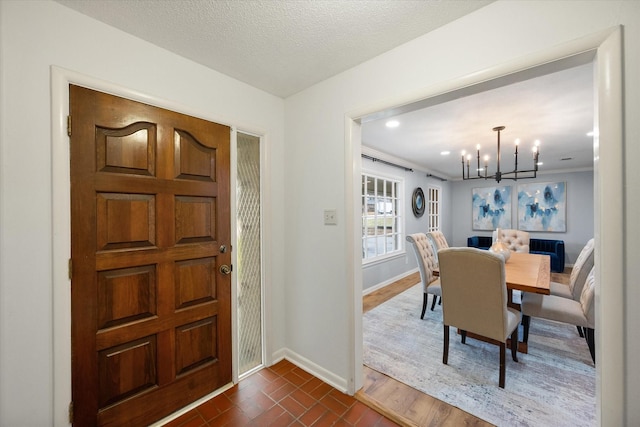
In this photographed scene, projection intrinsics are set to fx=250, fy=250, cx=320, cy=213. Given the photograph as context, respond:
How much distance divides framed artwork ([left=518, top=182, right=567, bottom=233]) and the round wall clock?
9.15 feet

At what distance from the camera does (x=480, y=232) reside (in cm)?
700

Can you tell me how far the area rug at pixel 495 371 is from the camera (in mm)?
1635

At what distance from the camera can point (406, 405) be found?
1.68 m

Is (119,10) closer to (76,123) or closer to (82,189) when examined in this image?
(76,123)

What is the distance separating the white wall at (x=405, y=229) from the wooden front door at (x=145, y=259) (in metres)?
2.75

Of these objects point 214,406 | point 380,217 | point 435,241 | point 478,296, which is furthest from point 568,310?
point 214,406

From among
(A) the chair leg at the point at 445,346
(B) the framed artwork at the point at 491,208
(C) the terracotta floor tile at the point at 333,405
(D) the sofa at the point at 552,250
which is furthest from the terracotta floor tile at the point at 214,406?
(B) the framed artwork at the point at 491,208

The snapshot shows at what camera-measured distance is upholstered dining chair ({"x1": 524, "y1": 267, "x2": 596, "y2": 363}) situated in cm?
205

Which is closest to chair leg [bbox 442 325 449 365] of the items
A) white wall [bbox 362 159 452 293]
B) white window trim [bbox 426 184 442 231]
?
white wall [bbox 362 159 452 293]

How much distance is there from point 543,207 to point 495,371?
19.6 ft

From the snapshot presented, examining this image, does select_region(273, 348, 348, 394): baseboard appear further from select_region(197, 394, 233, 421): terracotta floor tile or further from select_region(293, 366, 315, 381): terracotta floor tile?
select_region(197, 394, 233, 421): terracotta floor tile

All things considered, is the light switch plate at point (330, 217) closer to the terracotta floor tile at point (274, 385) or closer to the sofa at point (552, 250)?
the terracotta floor tile at point (274, 385)

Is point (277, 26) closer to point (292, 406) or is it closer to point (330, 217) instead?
point (330, 217)

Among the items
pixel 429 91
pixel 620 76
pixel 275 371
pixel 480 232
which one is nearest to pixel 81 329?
pixel 275 371
